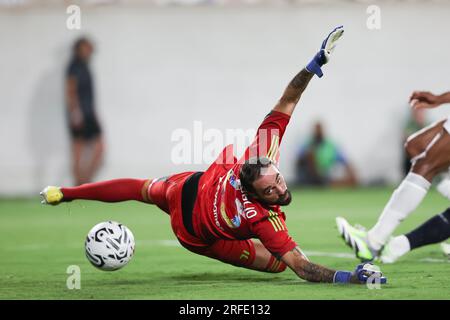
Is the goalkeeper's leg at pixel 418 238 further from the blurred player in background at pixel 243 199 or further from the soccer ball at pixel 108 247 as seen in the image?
the soccer ball at pixel 108 247

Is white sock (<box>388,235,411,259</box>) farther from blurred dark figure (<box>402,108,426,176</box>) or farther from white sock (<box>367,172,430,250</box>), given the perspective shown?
blurred dark figure (<box>402,108,426,176</box>)

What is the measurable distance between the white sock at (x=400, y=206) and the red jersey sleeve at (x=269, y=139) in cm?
131

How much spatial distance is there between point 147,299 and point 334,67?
12.5m

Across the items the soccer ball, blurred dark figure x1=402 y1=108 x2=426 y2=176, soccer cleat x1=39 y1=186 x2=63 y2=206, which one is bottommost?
blurred dark figure x1=402 y1=108 x2=426 y2=176

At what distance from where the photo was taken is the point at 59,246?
1006cm

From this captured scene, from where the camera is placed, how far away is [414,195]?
25.6 feet

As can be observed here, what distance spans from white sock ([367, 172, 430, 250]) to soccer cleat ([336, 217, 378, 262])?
0.05 m

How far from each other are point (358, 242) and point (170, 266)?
1.71 metres

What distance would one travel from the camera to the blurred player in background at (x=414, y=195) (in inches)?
305

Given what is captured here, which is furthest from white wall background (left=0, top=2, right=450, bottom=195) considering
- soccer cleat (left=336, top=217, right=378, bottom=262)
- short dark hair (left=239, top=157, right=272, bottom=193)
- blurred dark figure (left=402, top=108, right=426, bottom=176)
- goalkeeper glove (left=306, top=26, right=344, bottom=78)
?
short dark hair (left=239, top=157, right=272, bottom=193)

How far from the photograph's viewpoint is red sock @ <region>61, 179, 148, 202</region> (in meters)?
7.63

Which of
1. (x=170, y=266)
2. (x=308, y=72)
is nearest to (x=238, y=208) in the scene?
(x=308, y=72)
